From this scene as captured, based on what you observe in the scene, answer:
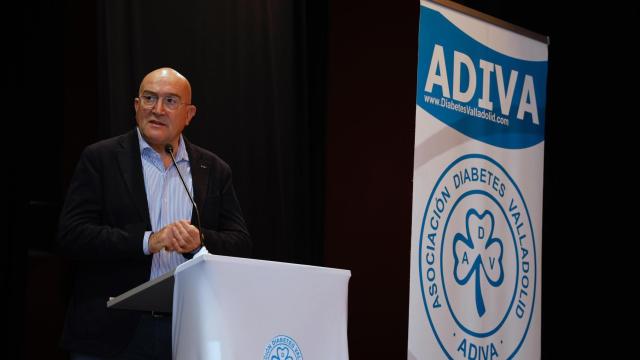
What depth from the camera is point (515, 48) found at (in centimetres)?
400

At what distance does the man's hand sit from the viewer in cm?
236

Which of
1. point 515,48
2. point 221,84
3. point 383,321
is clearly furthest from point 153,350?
point 515,48

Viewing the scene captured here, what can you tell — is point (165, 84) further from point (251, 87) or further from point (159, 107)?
point (251, 87)

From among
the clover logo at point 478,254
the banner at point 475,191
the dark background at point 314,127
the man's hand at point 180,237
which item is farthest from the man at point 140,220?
the clover logo at point 478,254

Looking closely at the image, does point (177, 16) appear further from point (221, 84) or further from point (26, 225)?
point (26, 225)

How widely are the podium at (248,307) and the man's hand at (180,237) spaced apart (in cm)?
22

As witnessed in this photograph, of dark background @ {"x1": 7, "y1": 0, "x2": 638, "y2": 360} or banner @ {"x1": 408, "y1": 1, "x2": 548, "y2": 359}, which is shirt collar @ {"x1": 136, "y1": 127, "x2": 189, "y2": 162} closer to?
dark background @ {"x1": 7, "y1": 0, "x2": 638, "y2": 360}

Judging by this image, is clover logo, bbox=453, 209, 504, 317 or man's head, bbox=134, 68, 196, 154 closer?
man's head, bbox=134, 68, 196, 154

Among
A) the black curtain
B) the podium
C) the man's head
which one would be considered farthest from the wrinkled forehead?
the podium

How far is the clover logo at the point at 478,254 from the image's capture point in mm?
3672

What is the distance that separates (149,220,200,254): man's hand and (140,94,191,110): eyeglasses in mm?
602

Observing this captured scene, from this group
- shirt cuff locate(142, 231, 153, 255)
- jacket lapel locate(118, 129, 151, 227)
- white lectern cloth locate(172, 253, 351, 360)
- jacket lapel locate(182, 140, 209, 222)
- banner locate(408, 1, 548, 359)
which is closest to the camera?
white lectern cloth locate(172, 253, 351, 360)

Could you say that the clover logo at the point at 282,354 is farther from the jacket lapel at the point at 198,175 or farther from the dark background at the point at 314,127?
the dark background at the point at 314,127

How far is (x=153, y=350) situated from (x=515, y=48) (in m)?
2.27
